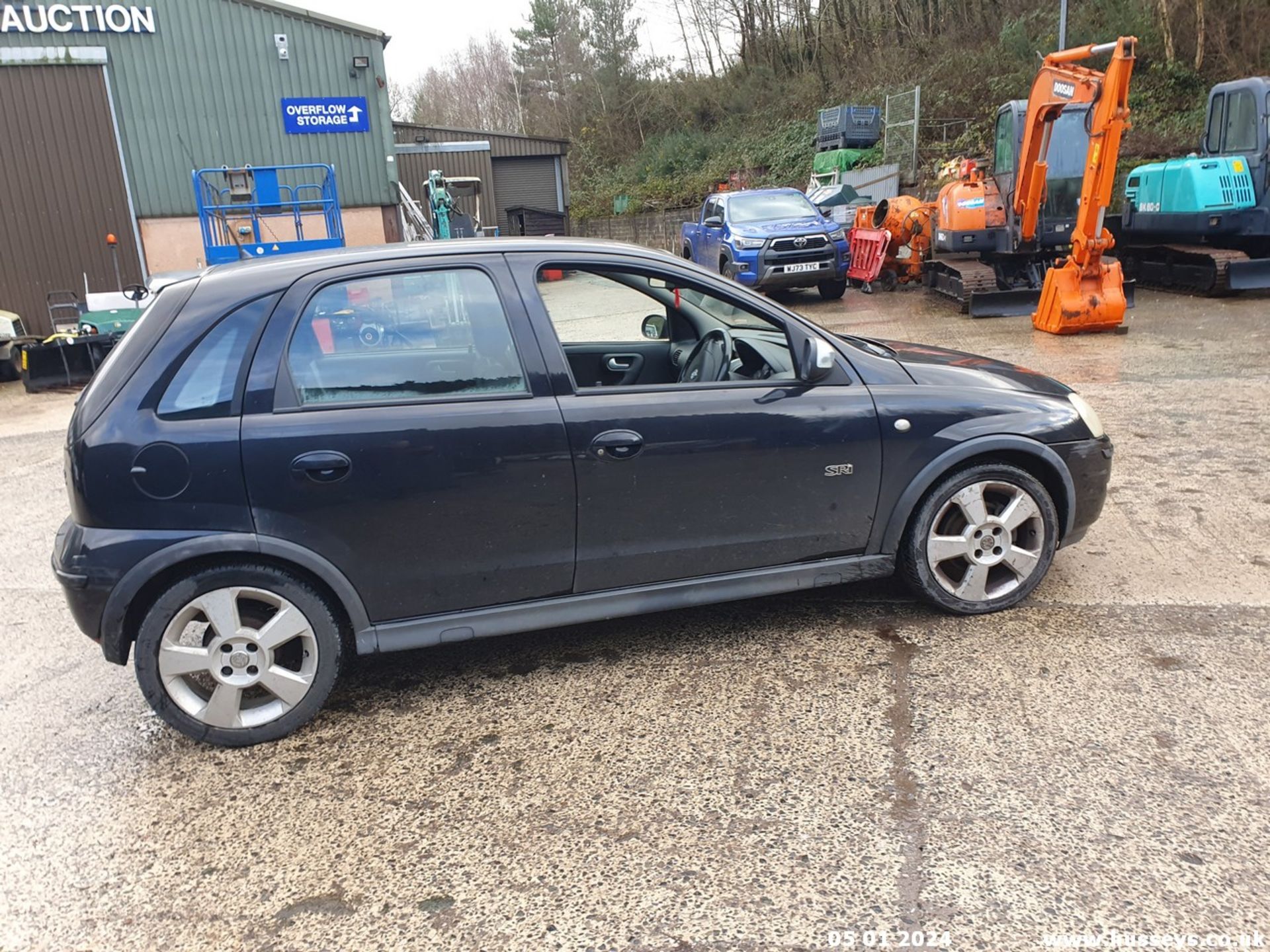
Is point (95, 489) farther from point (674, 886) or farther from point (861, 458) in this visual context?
point (861, 458)

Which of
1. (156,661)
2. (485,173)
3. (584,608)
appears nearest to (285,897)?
(156,661)

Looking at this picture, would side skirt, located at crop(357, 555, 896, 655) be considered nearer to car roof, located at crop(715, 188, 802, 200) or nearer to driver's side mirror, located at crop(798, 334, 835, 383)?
driver's side mirror, located at crop(798, 334, 835, 383)

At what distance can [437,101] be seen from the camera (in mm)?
64312

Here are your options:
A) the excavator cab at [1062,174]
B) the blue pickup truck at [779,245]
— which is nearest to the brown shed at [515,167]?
the blue pickup truck at [779,245]

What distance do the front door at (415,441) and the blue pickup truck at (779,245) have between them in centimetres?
1197

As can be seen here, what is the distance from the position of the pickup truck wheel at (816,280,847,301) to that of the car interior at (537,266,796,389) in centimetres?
1145

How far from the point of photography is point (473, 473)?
3.32 meters

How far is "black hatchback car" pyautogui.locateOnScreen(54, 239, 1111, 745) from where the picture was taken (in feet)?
10.3

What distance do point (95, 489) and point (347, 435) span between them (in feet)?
2.75

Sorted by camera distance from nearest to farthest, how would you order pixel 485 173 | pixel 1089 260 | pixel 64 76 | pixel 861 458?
pixel 861 458 < pixel 1089 260 < pixel 64 76 < pixel 485 173

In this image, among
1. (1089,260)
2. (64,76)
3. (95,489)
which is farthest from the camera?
(64,76)

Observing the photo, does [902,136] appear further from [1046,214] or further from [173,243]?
[173,243]

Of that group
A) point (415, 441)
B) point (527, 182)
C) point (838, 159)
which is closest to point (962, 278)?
point (415, 441)

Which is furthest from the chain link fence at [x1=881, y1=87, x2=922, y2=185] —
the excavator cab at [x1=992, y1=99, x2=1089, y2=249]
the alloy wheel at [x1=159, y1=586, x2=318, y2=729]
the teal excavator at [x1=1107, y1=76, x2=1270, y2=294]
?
the alloy wheel at [x1=159, y1=586, x2=318, y2=729]
